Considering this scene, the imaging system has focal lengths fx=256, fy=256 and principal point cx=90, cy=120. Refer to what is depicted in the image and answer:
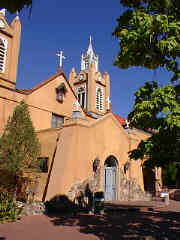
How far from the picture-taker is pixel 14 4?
297 centimetres

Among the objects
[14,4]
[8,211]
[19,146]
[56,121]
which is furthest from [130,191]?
[14,4]

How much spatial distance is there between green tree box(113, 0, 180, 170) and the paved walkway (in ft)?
11.0

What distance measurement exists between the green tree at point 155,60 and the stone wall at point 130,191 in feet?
38.2

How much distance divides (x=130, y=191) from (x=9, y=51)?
14314mm

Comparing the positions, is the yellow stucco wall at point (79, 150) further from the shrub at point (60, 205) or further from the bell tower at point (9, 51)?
the bell tower at point (9, 51)

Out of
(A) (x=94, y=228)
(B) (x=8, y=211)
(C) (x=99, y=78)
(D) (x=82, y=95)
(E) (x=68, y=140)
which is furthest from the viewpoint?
→ (C) (x=99, y=78)

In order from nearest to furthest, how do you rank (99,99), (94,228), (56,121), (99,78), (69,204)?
(94,228), (69,204), (56,121), (99,99), (99,78)

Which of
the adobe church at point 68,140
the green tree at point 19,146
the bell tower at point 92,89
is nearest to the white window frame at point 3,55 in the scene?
the adobe church at point 68,140

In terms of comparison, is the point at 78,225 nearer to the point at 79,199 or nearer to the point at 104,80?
the point at 79,199

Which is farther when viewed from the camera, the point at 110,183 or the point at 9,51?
the point at 9,51

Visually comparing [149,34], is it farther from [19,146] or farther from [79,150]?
[79,150]

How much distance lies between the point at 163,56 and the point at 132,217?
8.61 m

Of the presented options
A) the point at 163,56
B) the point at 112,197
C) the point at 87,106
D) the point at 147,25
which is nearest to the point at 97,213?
the point at 112,197

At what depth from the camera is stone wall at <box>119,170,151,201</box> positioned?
1897cm
